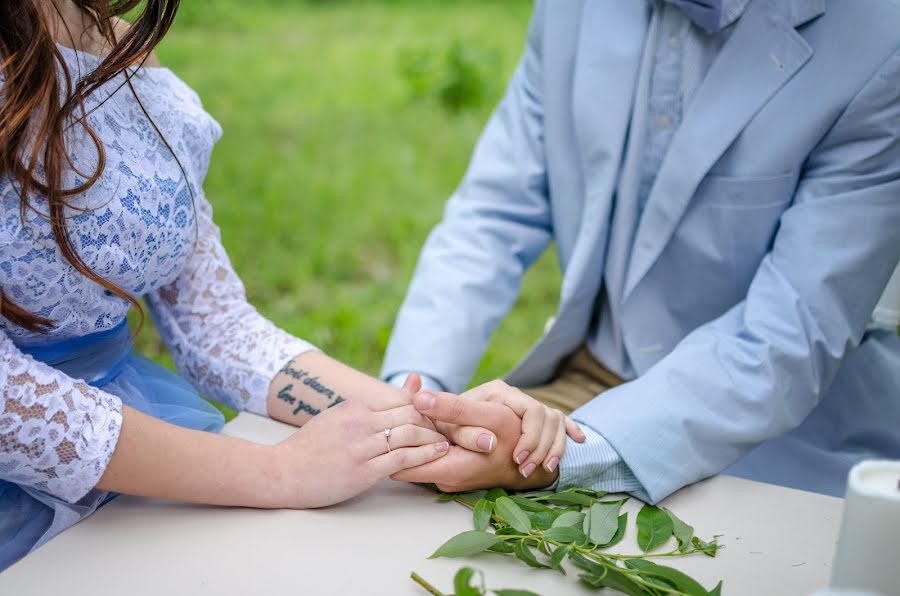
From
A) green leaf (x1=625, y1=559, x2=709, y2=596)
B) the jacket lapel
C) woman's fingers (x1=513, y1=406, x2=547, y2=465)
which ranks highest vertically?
the jacket lapel

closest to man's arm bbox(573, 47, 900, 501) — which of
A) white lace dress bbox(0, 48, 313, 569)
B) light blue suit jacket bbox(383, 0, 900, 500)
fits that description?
light blue suit jacket bbox(383, 0, 900, 500)

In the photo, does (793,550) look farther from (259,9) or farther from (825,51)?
(259,9)

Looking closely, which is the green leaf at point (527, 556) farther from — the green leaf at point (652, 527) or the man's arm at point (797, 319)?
the man's arm at point (797, 319)

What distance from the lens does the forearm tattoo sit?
1.50m

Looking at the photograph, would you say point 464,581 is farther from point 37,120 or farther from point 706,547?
point 37,120

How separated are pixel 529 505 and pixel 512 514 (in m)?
Result: 0.08

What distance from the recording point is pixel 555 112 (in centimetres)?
184

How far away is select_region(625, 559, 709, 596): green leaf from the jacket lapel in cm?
73

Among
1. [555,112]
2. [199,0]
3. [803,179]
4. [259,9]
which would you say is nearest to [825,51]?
[803,179]

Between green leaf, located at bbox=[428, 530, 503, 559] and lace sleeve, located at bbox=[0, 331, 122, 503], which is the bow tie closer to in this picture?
green leaf, located at bbox=[428, 530, 503, 559]

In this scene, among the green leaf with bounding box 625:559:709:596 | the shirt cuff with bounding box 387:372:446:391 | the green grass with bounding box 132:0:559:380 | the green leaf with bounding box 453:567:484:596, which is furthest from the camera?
the green grass with bounding box 132:0:559:380

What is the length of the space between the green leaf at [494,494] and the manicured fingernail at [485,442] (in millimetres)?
58

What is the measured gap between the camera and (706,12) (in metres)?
1.63

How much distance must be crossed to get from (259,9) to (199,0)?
83cm
